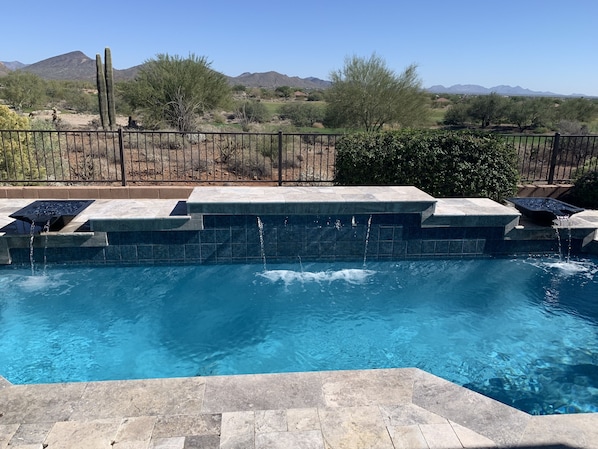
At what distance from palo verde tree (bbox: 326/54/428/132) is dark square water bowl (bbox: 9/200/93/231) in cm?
1824

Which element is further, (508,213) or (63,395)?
(508,213)

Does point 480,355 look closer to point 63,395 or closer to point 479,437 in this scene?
point 479,437

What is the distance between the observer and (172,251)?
22.3 ft

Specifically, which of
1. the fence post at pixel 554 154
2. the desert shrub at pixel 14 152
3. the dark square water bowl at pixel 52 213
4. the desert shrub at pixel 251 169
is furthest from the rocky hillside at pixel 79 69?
the dark square water bowl at pixel 52 213

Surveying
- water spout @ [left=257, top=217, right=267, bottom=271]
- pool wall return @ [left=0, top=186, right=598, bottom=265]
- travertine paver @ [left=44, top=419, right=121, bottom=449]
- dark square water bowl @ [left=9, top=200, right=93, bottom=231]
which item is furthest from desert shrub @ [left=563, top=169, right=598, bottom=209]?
travertine paver @ [left=44, top=419, right=121, bottom=449]

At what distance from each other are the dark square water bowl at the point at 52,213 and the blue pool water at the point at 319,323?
68 centimetres

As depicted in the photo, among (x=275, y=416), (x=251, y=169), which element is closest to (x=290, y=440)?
(x=275, y=416)

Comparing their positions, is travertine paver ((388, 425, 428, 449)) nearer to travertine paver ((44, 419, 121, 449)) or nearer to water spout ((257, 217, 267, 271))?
travertine paver ((44, 419, 121, 449))

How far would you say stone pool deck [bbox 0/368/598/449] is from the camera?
119 inches

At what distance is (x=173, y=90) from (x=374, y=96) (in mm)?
9875

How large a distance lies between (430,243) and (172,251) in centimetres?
382

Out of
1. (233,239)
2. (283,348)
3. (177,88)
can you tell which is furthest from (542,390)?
(177,88)

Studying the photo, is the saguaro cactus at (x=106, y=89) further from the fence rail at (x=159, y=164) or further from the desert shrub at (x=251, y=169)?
the desert shrub at (x=251, y=169)

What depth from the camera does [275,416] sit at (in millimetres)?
3244
